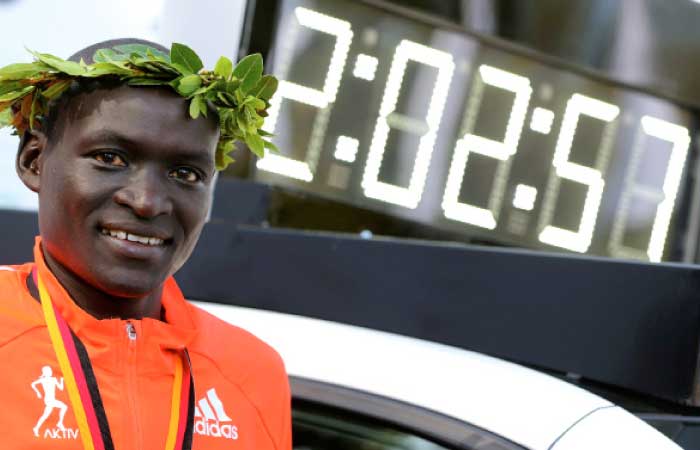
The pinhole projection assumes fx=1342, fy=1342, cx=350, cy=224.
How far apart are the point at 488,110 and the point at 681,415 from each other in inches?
104

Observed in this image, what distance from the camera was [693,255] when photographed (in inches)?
212

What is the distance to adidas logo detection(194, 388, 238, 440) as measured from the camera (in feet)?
5.77

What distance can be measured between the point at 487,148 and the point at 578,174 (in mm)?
392

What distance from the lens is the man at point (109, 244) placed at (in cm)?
165

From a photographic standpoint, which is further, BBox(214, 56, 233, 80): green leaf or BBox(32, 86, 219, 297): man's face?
BBox(214, 56, 233, 80): green leaf

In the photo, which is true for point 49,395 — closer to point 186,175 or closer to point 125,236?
point 125,236

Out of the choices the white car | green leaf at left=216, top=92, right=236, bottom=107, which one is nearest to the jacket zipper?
green leaf at left=216, top=92, right=236, bottom=107

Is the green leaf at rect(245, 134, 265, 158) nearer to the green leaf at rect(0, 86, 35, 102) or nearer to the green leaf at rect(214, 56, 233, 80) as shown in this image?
the green leaf at rect(214, 56, 233, 80)

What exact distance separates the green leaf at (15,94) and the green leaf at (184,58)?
0.63ft

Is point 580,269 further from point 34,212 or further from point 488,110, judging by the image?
point 488,110

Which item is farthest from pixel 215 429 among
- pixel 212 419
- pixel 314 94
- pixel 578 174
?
pixel 578 174

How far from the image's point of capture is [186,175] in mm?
1734

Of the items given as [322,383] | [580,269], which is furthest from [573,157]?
[322,383]

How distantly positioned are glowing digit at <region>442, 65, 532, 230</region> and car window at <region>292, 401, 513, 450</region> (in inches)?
117
